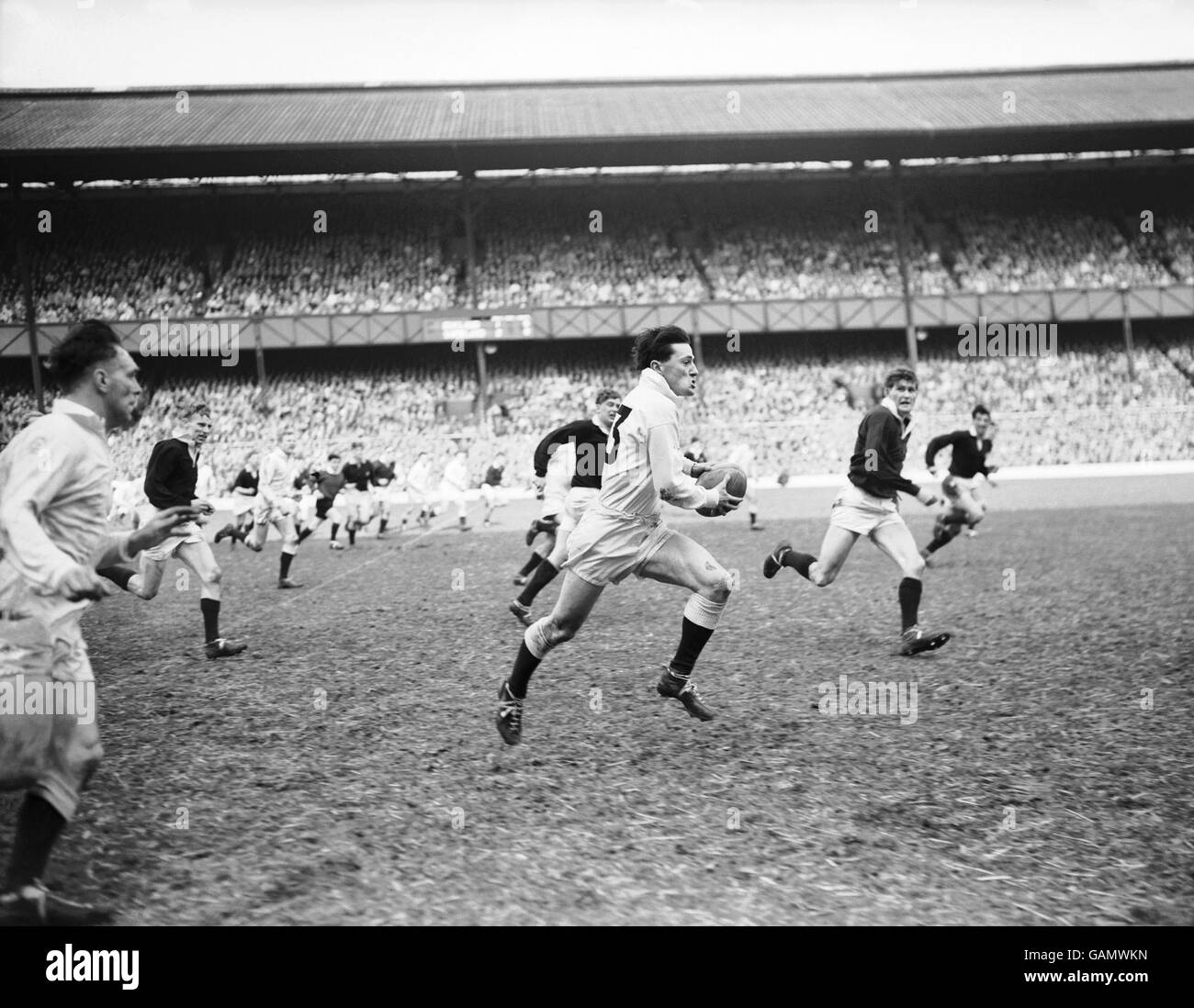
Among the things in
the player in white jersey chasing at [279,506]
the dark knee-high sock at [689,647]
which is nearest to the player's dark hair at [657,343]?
the dark knee-high sock at [689,647]

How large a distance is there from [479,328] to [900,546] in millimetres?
30468

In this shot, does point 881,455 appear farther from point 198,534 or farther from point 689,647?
point 198,534

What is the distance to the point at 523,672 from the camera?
525 cm

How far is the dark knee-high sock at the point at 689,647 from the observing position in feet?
18.0

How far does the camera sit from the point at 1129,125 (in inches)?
1390

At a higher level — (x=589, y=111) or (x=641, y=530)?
(x=589, y=111)

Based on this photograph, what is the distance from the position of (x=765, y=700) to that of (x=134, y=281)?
38.9 metres

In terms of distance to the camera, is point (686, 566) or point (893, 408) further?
point (893, 408)

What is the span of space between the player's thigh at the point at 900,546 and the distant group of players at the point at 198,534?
15 mm

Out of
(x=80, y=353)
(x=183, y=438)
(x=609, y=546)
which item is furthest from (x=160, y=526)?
(x=183, y=438)

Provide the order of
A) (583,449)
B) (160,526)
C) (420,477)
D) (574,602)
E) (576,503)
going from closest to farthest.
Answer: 1. (160,526)
2. (574,602)
3. (583,449)
4. (576,503)
5. (420,477)

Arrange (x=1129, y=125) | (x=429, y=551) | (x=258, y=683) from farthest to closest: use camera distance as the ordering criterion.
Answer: (x=1129, y=125) → (x=429, y=551) → (x=258, y=683)
